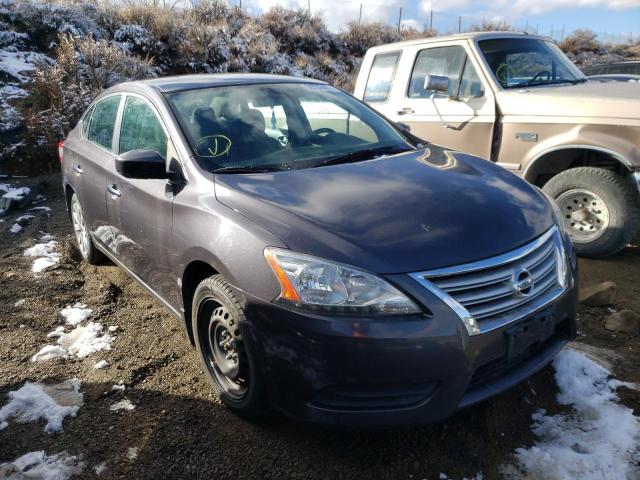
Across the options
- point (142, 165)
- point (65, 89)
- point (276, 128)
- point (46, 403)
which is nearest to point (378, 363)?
point (142, 165)

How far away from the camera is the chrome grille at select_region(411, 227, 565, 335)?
207 centimetres

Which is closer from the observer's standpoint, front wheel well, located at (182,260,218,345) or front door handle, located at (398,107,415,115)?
front wheel well, located at (182,260,218,345)

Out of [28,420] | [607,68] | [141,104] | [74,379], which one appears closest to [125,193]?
[141,104]

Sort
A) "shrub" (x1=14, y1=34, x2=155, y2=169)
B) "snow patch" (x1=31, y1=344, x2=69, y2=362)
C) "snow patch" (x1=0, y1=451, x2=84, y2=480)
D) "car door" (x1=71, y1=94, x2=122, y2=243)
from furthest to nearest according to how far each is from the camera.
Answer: "shrub" (x1=14, y1=34, x2=155, y2=169), "car door" (x1=71, y1=94, x2=122, y2=243), "snow patch" (x1=31, y1=344, x2=69, y2=362), "snow patch" (x1=0, y1=451, x2=84, y2=480)

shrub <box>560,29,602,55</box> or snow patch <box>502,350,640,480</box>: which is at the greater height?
shrub <box>560,29,602,55</box>

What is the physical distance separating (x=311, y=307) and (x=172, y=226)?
1146 mm

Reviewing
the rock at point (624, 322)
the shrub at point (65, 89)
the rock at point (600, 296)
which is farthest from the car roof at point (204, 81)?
the shrub at point (65, 89)

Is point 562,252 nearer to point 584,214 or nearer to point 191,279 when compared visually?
point 191,279

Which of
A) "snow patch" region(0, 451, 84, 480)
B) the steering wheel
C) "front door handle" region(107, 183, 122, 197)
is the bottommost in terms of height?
"snow patch" region(0, 451, 84, 480)

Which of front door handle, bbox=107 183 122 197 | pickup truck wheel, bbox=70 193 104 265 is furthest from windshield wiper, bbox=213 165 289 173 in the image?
pickup truck wheel, bbox=70 193 104 265

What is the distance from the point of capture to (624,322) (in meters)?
3.38

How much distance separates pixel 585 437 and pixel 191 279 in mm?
2134

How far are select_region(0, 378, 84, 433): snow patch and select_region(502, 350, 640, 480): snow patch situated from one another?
2256 millimetres

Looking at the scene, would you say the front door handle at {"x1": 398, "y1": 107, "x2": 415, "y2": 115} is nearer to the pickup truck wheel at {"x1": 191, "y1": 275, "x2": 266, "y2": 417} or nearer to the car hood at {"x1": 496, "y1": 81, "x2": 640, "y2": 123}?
the car hood at {"x1": 496, "y1": 81, "x2": 640, "y2": 123}
